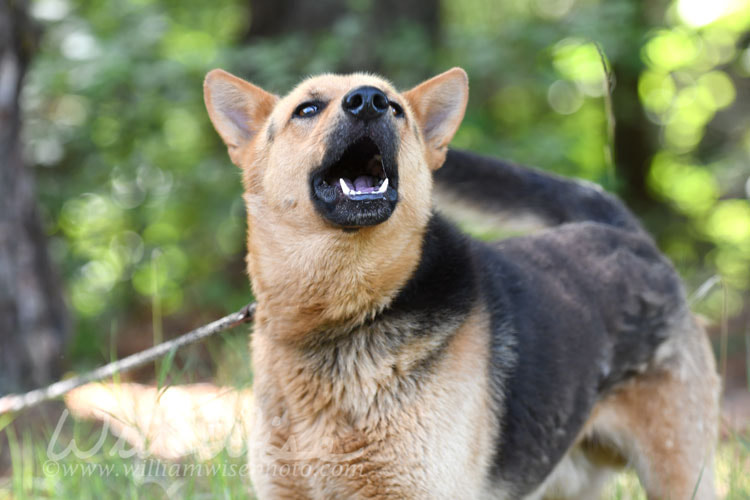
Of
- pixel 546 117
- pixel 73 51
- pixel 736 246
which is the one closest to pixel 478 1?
pixel 546 117

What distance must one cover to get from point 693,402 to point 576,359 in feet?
2.51

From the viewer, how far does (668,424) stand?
10.7 ft

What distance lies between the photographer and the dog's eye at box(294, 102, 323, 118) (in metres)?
2.81

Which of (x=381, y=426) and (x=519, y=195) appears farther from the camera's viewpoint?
(x=519, y=195)

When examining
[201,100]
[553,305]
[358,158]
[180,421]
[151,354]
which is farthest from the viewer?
[201,100]

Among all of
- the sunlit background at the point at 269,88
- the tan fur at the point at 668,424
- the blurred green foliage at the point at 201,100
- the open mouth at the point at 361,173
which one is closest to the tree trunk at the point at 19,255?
the sunlit background at the point at 269,88

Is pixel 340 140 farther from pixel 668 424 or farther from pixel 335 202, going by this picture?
pixel 668 424

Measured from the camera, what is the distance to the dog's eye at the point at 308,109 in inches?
111

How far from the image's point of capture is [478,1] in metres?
9.59

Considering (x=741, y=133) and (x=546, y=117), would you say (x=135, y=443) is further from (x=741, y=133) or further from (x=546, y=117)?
(x=741, y=133)

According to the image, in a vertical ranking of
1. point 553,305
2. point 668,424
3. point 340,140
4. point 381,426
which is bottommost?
point 668,424

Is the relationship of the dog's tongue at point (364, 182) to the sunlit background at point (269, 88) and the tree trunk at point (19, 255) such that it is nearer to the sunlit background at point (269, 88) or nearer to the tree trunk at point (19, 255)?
Answer: the sunlit background at point (269, 88)

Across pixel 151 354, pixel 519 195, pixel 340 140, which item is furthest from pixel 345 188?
pixel 519 195

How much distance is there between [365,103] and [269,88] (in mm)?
3340
